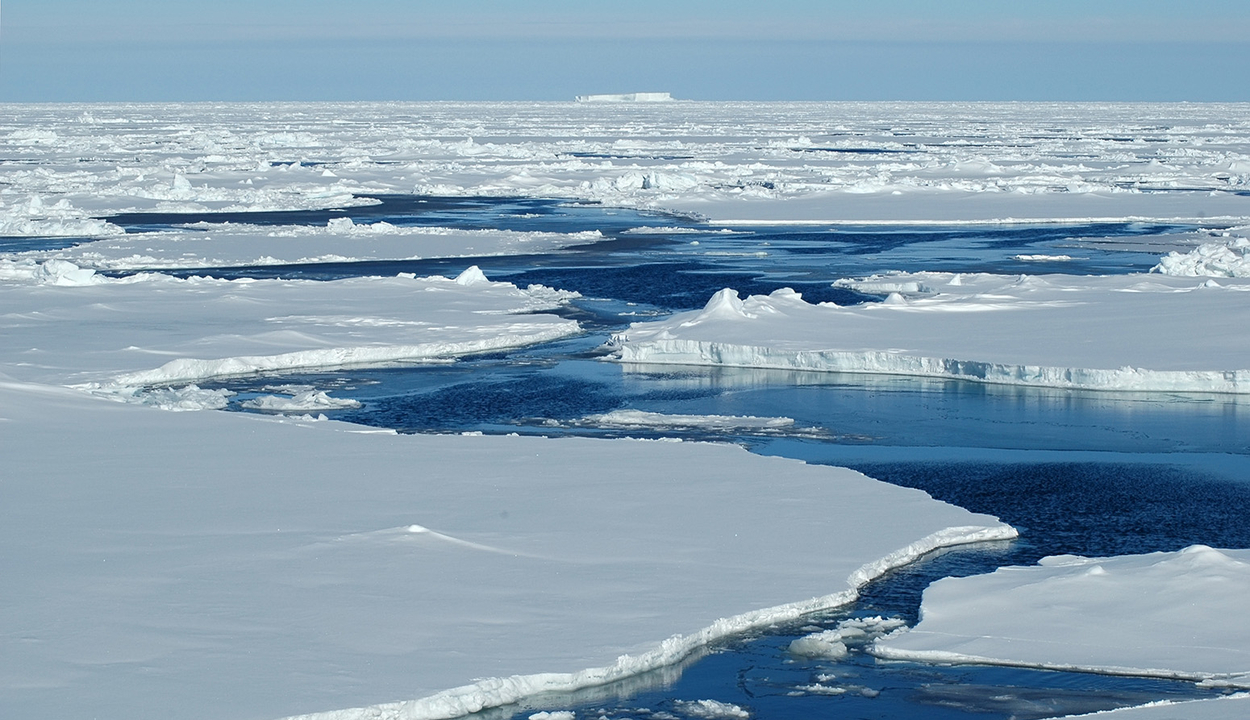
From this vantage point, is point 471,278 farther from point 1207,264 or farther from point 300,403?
point 1207,264

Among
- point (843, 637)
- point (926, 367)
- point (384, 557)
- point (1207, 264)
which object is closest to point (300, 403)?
point (384, 557)

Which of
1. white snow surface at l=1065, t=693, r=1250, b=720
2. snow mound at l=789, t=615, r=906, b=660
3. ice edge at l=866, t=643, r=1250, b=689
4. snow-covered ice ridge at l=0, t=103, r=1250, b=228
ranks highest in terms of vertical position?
snow-covered ice ridge at l=0, t=103, r=1250, b=228

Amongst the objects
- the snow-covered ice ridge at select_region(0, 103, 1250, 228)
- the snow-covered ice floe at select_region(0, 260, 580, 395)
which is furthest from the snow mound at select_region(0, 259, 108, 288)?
the snow-covered ice ridge at select_region(0, 103, 1250, 228)

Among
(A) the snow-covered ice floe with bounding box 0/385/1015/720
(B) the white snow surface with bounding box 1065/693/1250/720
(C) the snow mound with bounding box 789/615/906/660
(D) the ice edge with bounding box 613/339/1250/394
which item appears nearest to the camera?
(B) the white snow surface with bounding box 1065/693/1250/720

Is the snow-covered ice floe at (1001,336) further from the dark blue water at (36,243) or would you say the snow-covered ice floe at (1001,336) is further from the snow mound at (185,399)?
the dark blue water at (36,243)

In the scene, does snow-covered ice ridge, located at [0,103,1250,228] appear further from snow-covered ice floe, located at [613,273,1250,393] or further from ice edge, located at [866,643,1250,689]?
ice edge, located at [866,643,1250,689]

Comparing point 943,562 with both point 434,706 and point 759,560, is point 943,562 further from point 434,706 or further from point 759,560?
point 434,706
